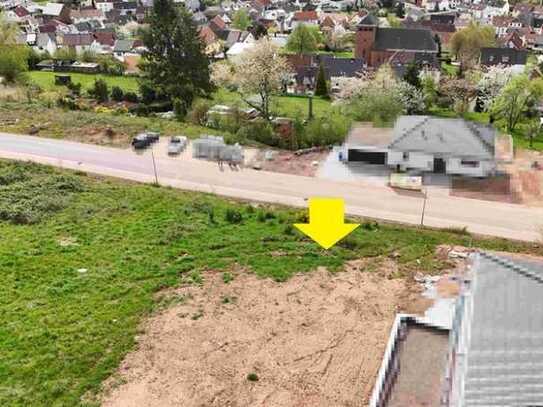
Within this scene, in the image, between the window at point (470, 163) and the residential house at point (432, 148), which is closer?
the window at point (470, 163)

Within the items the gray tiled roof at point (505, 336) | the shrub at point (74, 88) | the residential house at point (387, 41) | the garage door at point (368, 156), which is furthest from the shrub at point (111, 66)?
the gray tiled roof at point (505, 336)

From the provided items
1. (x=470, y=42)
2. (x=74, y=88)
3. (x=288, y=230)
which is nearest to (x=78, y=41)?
(x=74, y=88)

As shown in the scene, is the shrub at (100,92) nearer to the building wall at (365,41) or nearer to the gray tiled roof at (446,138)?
the gray tiled roof at (446,138)

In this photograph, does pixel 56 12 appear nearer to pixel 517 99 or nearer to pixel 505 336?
pixel 517 99

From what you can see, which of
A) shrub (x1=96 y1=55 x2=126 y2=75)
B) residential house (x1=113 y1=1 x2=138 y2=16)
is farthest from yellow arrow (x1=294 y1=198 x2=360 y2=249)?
residential house (x1=113 y1=1 x2=138 y2=16)

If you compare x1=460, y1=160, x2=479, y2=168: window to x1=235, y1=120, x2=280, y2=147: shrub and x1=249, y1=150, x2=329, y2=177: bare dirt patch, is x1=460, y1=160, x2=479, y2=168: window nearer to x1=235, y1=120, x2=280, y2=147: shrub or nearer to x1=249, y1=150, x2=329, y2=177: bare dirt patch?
x1=249, y1=150, x2=329, y2=177: bare dirt patch

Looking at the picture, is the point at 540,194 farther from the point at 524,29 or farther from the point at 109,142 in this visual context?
the point at 524,29

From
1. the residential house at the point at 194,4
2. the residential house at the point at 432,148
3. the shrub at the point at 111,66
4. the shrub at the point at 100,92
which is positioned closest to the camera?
the residential house at the point at 432,148

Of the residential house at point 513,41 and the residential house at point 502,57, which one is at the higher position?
the residential house at point 513,41
